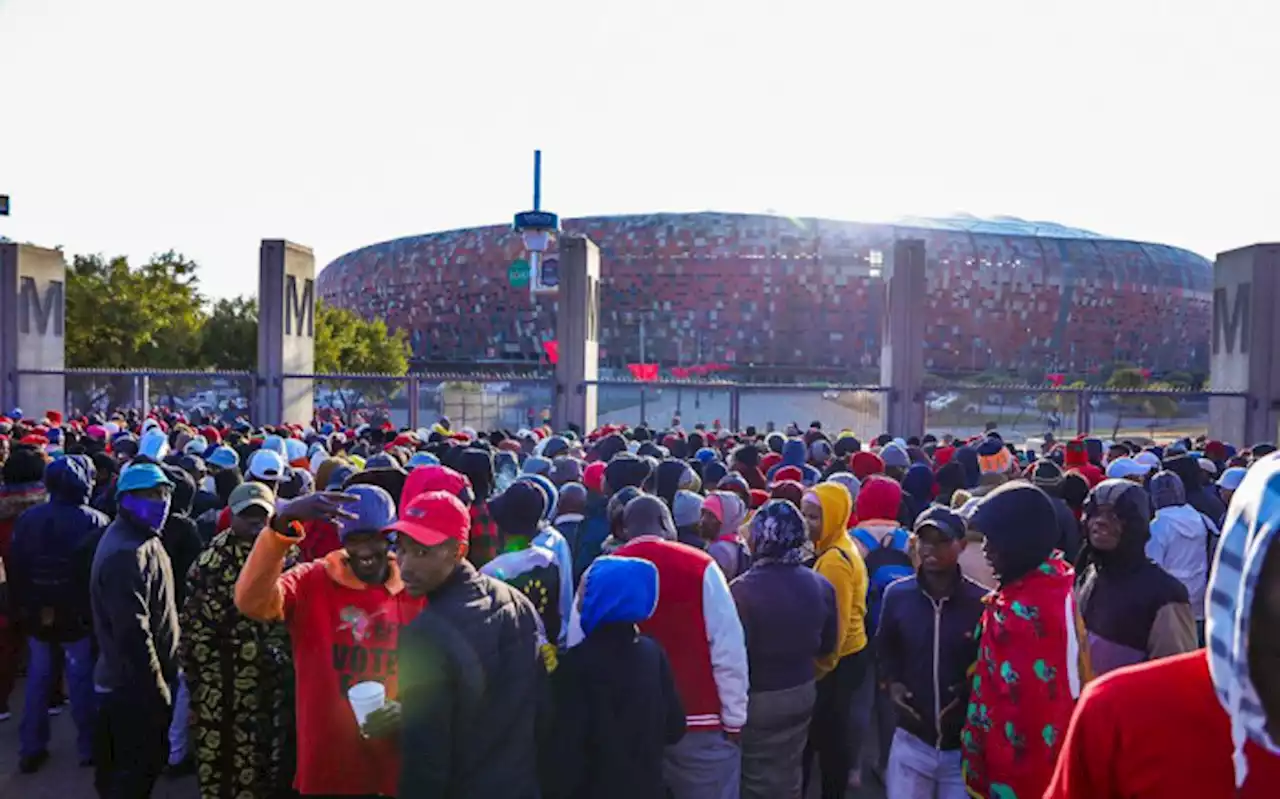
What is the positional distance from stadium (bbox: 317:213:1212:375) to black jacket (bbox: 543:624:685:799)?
2904 inches

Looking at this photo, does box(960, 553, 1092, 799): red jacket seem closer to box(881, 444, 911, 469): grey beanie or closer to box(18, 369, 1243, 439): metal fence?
box(881, 444, 911, 469): grey beanie

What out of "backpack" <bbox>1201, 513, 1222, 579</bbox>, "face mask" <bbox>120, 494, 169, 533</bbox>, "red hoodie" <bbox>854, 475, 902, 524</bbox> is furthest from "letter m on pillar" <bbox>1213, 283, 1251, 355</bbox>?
"face mask" <bbox>120, 494, 169, 533</bbox>

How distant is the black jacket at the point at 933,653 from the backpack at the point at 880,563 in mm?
1303

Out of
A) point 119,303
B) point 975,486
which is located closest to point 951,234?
point 119,303

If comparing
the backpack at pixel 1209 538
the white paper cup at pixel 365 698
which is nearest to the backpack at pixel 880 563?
the backpack at pixel 1209 538

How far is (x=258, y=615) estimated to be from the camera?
3.24 meters

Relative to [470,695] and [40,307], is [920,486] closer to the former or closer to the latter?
[470,695]

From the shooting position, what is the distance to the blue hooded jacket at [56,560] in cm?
516

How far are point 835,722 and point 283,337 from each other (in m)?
14.3

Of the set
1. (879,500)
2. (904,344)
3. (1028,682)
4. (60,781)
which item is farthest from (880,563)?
(904,344)

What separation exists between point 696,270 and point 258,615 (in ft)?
249

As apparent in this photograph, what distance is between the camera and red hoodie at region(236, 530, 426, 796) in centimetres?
330

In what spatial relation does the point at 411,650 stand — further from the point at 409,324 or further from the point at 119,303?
the point at 409,324

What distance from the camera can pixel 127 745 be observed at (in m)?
4.18
